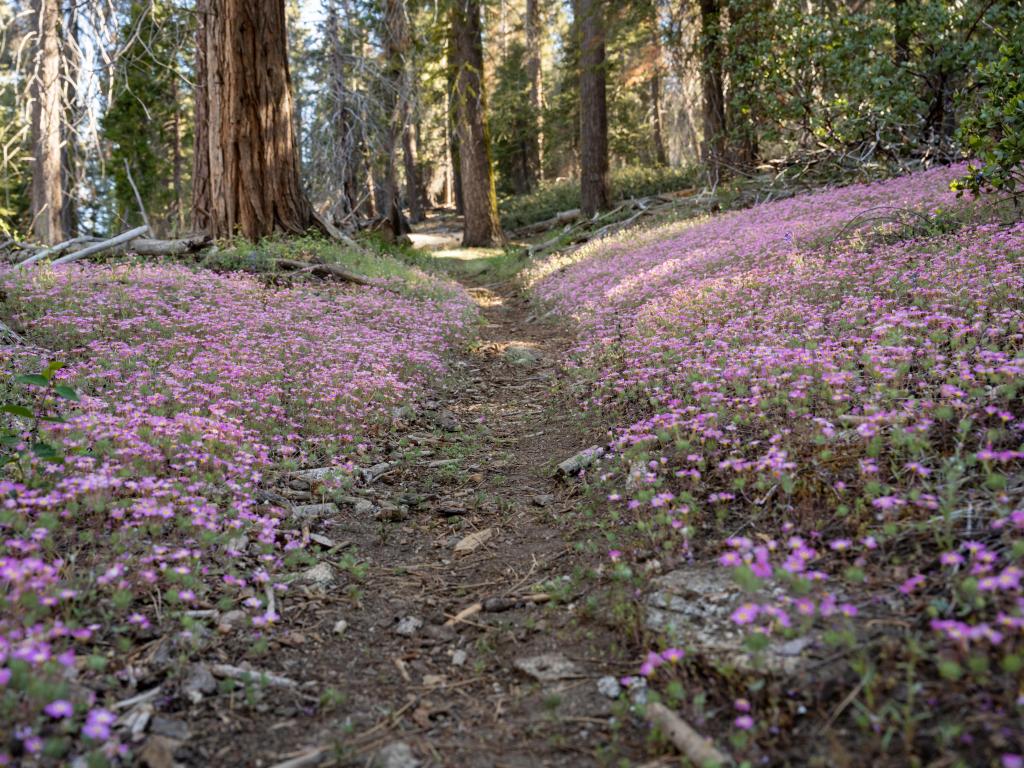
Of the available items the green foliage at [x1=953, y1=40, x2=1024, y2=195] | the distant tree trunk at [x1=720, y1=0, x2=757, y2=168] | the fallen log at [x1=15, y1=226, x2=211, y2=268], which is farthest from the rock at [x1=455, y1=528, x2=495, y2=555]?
the distant tree trunk at [x1=720, y1=0, x2=757, y2=168]

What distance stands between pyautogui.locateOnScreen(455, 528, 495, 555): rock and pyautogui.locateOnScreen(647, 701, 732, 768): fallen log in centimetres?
190

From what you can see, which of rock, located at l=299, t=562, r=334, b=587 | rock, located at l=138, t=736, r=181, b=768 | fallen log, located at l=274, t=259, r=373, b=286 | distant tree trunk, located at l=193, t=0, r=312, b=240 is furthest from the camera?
distant tree trunk, located at l=193, t=0, r=312, b=240

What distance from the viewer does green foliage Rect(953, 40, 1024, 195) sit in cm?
650

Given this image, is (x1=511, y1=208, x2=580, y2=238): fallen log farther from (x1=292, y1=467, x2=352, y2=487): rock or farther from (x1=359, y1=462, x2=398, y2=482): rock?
(x1=292, y1=467, x2=352, y2=487): rock

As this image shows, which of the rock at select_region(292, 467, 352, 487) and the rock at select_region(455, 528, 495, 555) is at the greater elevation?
the rock at select_region(292, 467, 352, 487)

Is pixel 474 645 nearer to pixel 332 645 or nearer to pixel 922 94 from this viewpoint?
pixel 332 645

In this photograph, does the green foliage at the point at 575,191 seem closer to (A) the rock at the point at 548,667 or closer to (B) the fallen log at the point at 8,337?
(B) the fallen log at the point at 8,337

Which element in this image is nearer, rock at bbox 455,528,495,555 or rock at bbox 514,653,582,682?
rock at bbox 514,653,582,682

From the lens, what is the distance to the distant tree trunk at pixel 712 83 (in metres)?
17.3

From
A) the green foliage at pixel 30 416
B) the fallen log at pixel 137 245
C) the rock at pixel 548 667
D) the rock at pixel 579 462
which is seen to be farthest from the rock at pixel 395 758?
the fallen log at pixel 137 245

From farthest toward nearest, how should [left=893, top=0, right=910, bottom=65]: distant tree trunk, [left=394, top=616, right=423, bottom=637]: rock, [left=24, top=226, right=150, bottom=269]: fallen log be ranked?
[left=893, top=0, right=910, bottom=65]: distant tree trunk
[left=24, top=226, right=150, bottom=269]: fallen log
[left=394, top=616, right=423, bottom=637]: rock

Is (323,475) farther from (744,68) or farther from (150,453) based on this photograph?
(744,68)

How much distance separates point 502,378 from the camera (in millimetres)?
8375

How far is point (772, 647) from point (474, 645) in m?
1.39
